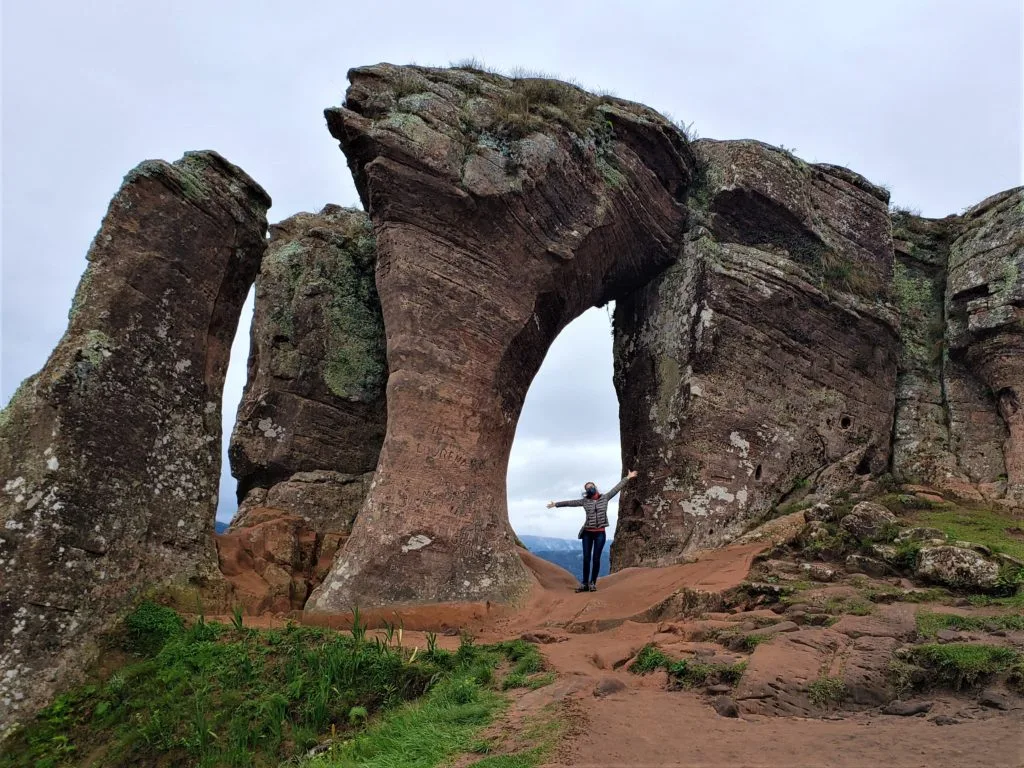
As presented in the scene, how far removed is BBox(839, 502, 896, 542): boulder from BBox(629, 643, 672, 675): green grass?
12.3 feet

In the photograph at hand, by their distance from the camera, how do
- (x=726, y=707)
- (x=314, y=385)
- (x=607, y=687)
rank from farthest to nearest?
(x=314, y=385), (x=607, y=687), (x=726, y=707)

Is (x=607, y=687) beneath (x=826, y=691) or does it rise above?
beneath

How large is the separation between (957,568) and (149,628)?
8.34 metres

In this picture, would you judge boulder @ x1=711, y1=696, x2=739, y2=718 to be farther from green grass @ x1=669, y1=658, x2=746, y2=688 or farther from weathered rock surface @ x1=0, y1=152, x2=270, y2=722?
weathered rock surface @ x1=0, y1=152, x2=270, y2=722

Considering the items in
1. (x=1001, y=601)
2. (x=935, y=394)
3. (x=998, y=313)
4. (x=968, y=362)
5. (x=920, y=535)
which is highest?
(x=998, y=313)

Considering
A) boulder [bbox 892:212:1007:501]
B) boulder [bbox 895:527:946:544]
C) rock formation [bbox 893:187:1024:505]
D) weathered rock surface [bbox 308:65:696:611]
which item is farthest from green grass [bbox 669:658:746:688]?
rock formation [bbox 893:187:1024:505]

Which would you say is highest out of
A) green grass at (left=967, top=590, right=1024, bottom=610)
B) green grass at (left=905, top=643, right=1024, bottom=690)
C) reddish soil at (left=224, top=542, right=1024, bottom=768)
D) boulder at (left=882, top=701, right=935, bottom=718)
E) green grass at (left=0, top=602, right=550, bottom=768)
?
green grass at (left=967, top=590, right=1024, bottom=610)

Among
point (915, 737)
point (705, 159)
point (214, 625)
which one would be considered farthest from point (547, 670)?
point (705, 159)

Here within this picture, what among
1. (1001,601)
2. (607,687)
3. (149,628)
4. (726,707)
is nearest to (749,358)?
(1001,601)

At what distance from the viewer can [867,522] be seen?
9.29m

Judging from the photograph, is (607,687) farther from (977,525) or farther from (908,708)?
(977,525)

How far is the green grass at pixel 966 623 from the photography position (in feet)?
20.7

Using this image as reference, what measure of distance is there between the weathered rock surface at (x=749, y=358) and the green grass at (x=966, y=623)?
5.10m

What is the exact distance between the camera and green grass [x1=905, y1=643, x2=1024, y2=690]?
17.9 feet
